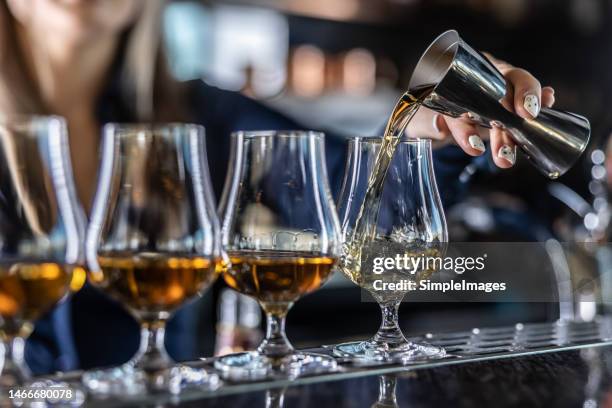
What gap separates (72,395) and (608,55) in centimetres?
353

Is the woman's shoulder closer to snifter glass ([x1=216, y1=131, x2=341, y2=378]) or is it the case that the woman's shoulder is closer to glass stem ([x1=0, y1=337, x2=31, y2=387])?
snifter glass ([x1=216, y1=131, x2=341, y2=378])

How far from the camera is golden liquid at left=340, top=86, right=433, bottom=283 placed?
0.82m

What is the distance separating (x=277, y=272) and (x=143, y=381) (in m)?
0.15

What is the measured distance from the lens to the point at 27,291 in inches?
23.8

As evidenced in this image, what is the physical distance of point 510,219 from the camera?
273 centimetres

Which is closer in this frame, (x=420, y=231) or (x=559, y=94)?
(x=420, y=231)

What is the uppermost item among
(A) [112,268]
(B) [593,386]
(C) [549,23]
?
(C) [549,23]

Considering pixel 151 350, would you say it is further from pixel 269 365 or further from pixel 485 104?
pixel 485 104

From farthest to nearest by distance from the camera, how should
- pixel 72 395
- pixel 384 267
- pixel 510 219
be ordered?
pixel 510 219, pixel 384 267, pixel 72 395

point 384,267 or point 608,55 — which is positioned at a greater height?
point 608,55

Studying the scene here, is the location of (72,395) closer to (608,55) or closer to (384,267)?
(384,267)

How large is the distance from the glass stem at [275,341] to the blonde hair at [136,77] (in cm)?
115

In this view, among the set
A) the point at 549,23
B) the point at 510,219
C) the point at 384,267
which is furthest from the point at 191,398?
the point at 549,23

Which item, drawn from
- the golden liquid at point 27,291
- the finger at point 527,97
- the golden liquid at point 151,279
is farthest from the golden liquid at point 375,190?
the golden liquid at point 27,291
